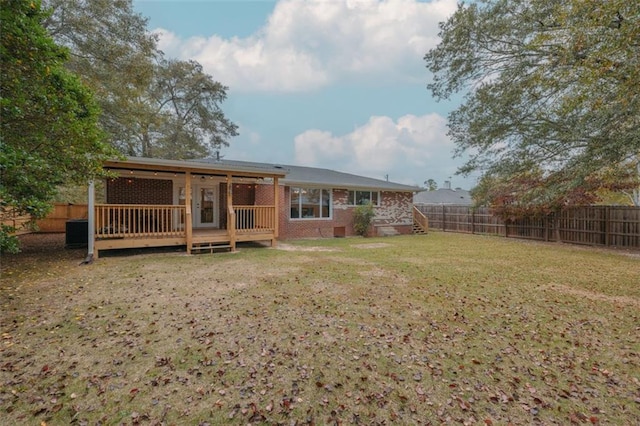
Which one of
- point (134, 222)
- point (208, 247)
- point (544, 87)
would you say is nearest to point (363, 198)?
point (208, 247)

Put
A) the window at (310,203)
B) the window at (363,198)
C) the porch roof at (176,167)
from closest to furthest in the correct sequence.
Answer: the porch roof at (176,167) → the window at (310,203) → the window at (363,198)

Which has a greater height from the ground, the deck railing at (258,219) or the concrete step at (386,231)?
the deck railing at (258,219)

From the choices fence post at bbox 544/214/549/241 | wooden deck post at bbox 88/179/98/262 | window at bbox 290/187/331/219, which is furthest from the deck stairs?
wooden deck post at bbox 88/179/98/262

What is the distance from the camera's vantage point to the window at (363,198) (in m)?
15.6

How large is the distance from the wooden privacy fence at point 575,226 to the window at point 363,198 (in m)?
5.91

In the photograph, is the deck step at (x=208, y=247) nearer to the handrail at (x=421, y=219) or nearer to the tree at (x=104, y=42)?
the tree at (x=104, y=42)

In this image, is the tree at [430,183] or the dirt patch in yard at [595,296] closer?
the dirt patch in yard at [595,296]

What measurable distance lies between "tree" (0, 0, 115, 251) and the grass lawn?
6.14 feet

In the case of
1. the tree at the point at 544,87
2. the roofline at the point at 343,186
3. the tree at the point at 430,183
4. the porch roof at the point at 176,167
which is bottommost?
the roofline at the point at 343,186

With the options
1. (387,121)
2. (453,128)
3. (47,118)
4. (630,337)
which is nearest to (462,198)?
(387,121)

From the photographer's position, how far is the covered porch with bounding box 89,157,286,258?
29.0 ft

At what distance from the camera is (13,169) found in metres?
4.55

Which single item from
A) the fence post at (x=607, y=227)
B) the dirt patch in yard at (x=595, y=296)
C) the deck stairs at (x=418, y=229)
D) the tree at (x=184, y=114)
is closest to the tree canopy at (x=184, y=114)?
the tree at (x=184, y=114)

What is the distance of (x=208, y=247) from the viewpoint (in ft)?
32.4
